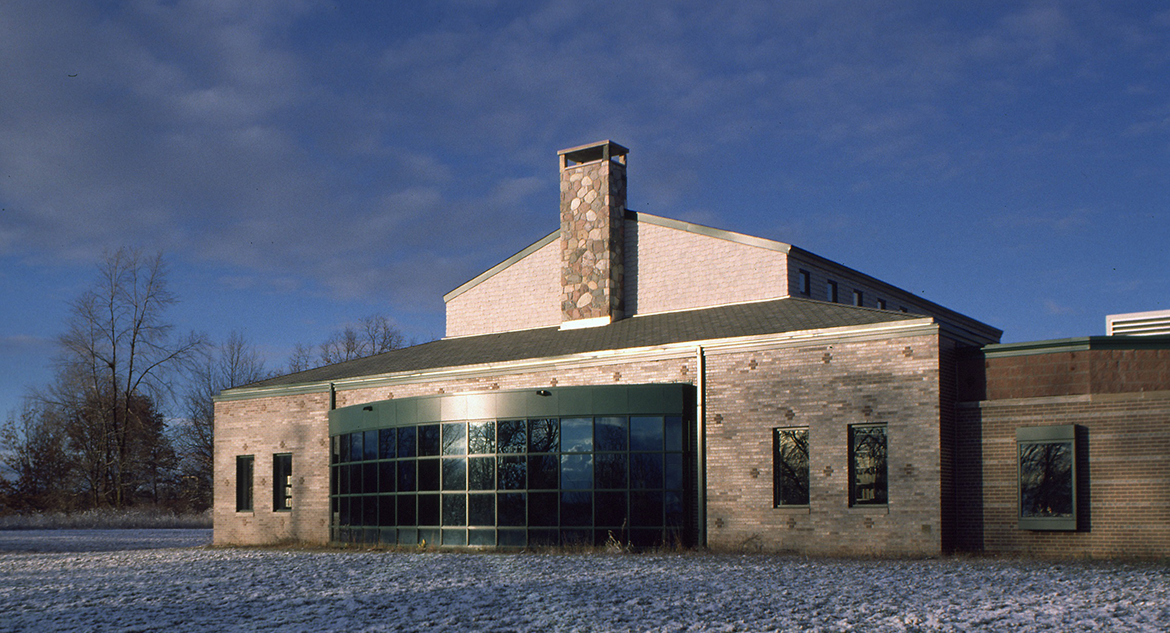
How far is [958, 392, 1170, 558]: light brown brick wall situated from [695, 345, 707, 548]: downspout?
208 inches

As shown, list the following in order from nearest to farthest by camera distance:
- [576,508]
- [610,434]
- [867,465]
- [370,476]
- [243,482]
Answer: [867,465], [576,508], [610,434], [370,476], [243,482]

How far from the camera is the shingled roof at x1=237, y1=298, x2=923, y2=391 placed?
2233cm

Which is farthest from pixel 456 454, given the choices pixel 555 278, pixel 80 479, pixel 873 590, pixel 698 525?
pixel 80 479

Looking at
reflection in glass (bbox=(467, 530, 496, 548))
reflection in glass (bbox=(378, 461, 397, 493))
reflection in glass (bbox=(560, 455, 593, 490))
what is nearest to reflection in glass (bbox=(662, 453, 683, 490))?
reflection in glass (bbox=(560, 455, 593, 490))

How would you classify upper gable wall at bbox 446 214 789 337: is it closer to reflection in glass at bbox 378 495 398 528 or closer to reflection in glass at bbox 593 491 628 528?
reflection in glass at bbox 593 491 628 528

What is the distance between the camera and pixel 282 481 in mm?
29625

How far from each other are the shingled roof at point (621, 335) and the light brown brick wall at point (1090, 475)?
2848 mm

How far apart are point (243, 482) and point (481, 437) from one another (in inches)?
421

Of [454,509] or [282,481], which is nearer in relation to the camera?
[454,509]

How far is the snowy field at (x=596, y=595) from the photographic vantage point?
1167cm

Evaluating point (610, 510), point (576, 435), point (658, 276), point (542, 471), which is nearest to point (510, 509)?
point (542, 471)

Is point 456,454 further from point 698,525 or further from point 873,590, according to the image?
point 873,590

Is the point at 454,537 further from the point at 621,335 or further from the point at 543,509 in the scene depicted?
the point at 621,335

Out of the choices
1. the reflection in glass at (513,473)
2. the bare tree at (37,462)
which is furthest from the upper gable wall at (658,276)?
the bare tree at (37,462)
